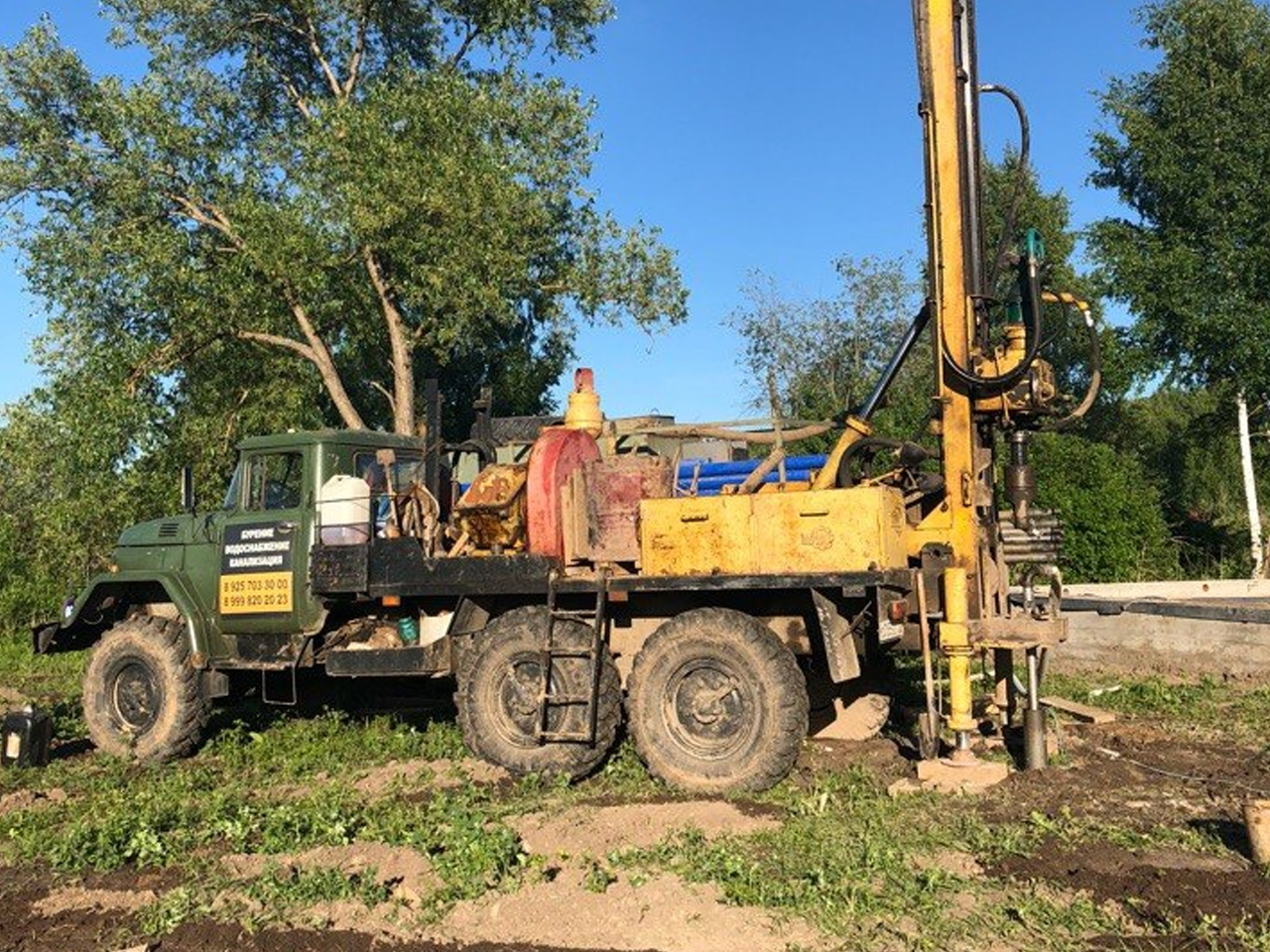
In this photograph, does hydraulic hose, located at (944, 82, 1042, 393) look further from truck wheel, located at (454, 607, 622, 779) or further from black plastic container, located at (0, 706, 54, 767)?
black plastic container, located at (0, 706, 54, 767)

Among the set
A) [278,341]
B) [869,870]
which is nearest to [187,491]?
[869,870]

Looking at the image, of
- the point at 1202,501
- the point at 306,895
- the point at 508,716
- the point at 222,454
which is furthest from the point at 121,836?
the point at 1202,501

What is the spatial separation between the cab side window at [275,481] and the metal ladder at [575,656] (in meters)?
2.63

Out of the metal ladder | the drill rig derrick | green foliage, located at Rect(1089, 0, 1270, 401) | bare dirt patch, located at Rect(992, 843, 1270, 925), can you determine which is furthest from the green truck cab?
green foliage, located at Rect(1089, 0, 1270, 401)

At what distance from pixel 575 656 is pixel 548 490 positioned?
118cm

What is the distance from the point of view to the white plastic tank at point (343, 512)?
9.13 meters

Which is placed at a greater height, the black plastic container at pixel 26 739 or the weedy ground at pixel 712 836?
the black plastic container at pixel 26 739

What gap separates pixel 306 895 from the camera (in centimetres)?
556

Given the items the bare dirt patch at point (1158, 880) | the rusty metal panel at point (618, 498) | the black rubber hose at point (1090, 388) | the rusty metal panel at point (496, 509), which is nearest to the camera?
the bare dirt patch at point (1158, 880)

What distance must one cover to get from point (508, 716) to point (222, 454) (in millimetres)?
11150

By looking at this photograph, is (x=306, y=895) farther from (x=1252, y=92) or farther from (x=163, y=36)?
(x=1252, y=92)

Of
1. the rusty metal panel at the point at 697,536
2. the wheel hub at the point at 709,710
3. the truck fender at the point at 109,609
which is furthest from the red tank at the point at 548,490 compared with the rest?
the truck fender at the point at 109,609

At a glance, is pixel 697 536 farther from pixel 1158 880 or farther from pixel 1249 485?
pixel 1249 485

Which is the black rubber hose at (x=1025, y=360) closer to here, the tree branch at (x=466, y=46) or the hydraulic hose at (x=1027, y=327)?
the hydraulic hose at (x=1027, y=327)
